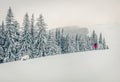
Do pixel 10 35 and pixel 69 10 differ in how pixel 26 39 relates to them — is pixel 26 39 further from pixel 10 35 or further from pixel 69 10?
pixel 69 10

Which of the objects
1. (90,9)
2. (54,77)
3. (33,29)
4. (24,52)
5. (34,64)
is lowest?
(54,77)

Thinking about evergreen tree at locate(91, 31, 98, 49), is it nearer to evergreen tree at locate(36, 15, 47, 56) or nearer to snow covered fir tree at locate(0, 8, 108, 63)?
snow covered fir tree at locate(0, 8, 108, 63)

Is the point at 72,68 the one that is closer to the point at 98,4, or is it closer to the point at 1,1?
the point at 98,4

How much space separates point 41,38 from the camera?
7.02 ft

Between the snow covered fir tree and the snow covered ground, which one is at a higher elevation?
the snow covered fir tree

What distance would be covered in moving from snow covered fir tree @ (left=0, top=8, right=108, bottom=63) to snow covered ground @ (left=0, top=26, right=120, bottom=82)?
0.06m

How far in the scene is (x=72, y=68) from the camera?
2.27 metres

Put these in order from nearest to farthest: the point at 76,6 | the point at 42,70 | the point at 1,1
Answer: the point at 1,1
the point at 42,70
the point at 76,6

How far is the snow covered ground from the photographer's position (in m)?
2.07

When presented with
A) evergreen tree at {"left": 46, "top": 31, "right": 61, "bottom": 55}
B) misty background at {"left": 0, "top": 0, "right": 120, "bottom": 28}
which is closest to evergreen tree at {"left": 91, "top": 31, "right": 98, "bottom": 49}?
misty background at {"left": 0, "top": 0, "right": 120, "bottom": 28}

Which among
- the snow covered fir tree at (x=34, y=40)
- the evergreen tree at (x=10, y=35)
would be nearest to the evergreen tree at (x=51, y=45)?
the snow covered fir tree at (x=34, y=40)

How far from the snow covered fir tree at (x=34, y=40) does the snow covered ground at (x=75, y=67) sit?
0.20 feet

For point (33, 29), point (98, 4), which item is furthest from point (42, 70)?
point (98, 4)

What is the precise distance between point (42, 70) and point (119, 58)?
0.90 metres
